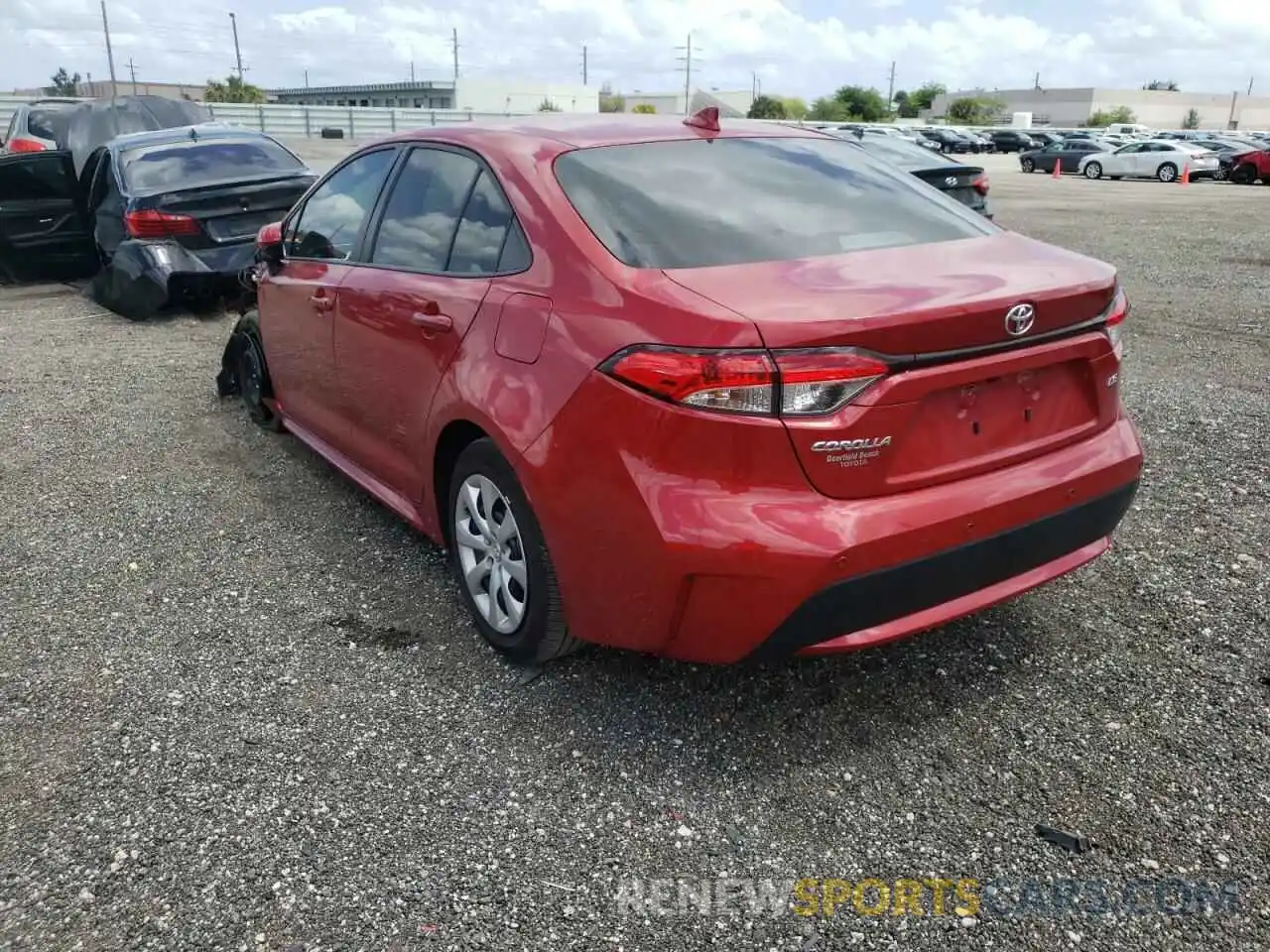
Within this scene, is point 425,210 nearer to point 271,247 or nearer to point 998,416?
point 271,247

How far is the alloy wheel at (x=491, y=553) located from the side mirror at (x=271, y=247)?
2.04m

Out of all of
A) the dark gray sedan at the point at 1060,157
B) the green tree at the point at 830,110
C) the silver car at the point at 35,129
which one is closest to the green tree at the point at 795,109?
the green tree at the point at 830,110

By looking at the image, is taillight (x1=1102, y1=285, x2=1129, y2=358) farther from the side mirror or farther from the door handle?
the side mirror

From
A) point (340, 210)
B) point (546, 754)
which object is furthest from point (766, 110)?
point (546, 754)

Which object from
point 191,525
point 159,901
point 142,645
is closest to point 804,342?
point 159,901

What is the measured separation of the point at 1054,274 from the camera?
280cm

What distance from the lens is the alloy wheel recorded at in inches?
123

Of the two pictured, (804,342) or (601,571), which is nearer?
(804,342)

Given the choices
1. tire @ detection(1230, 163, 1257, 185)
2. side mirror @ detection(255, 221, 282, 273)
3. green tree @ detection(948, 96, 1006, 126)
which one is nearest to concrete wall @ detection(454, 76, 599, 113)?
green tree @ detection(948, 96, 1006, 126)

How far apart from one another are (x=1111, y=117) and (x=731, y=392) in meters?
113

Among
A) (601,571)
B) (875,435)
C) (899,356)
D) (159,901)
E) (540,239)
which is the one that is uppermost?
(540,239)

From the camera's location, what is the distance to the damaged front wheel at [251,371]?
5559 millimetres

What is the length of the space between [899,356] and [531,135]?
5.05 ft

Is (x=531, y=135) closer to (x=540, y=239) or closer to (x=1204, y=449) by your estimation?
(x=540, y=239)
